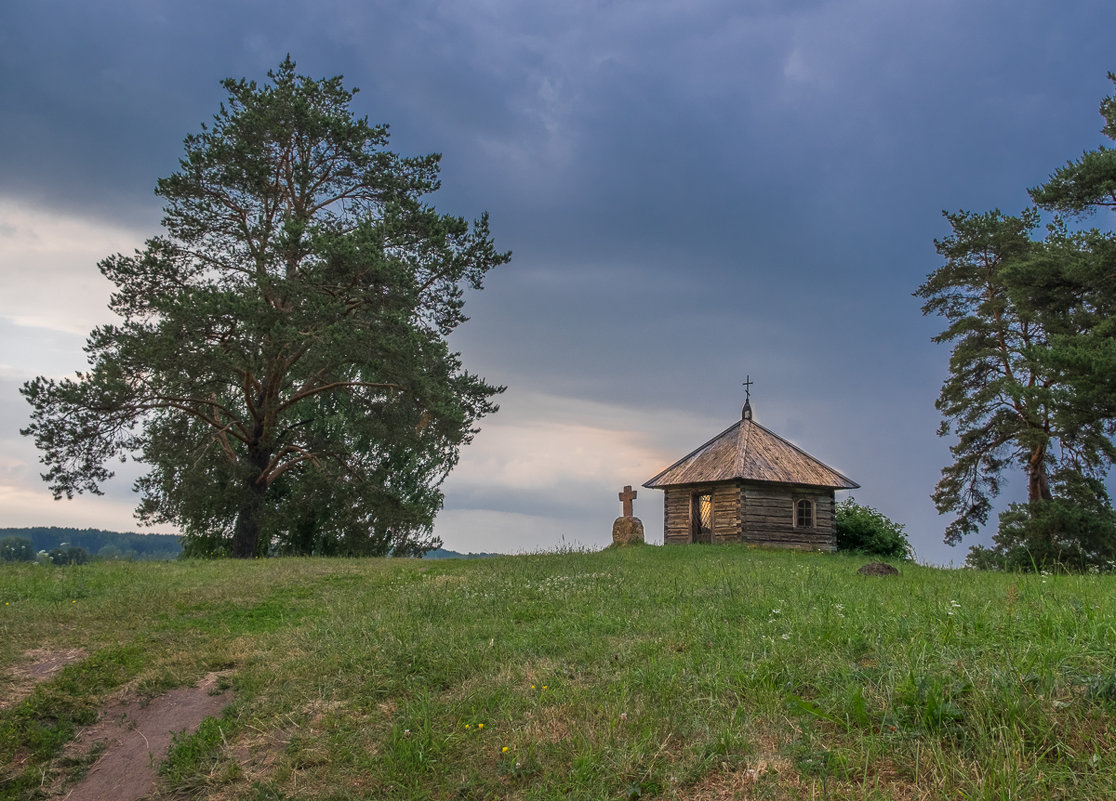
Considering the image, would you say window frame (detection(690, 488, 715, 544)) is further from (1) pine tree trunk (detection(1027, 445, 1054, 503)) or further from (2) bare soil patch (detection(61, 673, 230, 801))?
(2) bare soil patch (detection(61, 673, 230, 801))

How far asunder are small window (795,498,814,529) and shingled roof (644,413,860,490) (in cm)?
106

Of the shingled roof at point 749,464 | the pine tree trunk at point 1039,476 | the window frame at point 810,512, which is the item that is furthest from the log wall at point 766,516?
the pine tree trunk at point 1039,476

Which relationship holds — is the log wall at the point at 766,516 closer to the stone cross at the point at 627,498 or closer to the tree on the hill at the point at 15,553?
the stone cross at the point at 627,498

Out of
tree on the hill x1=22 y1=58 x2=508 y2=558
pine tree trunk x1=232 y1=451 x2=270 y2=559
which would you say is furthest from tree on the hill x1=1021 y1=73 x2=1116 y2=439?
pine tree trunk x1=232 y1=451 x2=270 y2=559

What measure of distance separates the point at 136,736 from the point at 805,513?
26.8 meters

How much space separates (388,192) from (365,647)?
1955cm

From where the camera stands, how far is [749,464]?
28.9m

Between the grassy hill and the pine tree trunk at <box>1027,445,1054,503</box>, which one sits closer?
the grassy hill

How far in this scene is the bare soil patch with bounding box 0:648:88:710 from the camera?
770cm

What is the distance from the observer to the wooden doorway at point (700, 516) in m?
30.1

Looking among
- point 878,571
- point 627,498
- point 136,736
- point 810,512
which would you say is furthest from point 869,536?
point 136,736

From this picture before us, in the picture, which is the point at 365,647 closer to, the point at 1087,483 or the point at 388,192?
the point at 388,192

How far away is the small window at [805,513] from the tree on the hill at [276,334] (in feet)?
44.8

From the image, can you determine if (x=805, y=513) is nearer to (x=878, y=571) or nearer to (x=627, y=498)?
(x=627, y=498)
